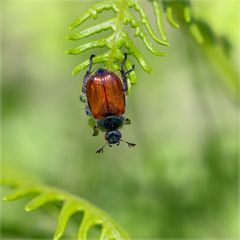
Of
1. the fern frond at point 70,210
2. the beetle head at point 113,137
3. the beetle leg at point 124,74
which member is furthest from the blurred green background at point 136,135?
the beetle leg at point 124,74

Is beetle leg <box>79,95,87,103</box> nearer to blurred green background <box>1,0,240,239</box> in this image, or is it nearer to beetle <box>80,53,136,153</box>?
beetle <box>80,53,136,153</box>

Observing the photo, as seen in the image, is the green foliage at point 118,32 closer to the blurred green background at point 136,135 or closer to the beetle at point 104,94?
the beetle at point 104,94

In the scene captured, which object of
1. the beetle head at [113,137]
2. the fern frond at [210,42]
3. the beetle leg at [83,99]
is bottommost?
the beetle head at [113,137]

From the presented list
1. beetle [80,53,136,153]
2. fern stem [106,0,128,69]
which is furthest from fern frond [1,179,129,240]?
fern stem [106,0,128,69]

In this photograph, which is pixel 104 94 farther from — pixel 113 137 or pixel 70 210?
pixel 113 137

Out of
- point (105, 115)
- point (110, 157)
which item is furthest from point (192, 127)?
point (105, 115)

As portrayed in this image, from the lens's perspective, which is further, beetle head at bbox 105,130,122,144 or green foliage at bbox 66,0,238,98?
beetle head at bbox 105,130,122,144
